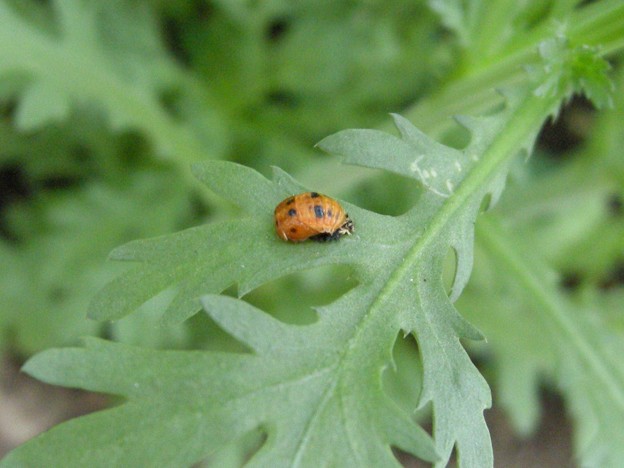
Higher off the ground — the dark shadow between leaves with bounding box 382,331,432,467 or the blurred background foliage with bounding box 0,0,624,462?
the blurred background foliage with bounding box 0,0,624,462

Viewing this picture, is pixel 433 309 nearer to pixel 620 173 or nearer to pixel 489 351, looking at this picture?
pixel 620 173

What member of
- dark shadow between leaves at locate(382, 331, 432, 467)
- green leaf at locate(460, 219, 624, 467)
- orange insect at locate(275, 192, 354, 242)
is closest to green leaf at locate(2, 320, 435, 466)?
orange insect at locate(275, 192, 354, 242)

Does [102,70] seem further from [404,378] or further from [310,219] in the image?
[404,378]

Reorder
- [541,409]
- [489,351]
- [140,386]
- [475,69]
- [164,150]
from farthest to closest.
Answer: [541,409], [489,351], [164,150], [475,69], [140,386]

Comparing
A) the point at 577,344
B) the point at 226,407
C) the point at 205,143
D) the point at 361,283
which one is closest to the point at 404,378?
the point at 577,344

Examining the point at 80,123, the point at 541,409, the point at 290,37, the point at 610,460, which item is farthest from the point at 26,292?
the point at 541,409

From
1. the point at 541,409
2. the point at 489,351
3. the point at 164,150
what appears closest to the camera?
the point at 164,150

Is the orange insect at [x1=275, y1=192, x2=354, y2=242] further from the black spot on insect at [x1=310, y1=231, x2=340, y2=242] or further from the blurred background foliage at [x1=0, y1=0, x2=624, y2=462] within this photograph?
the blurred background foliage at [x1=0, y1=0, x2=624, y2=462]
